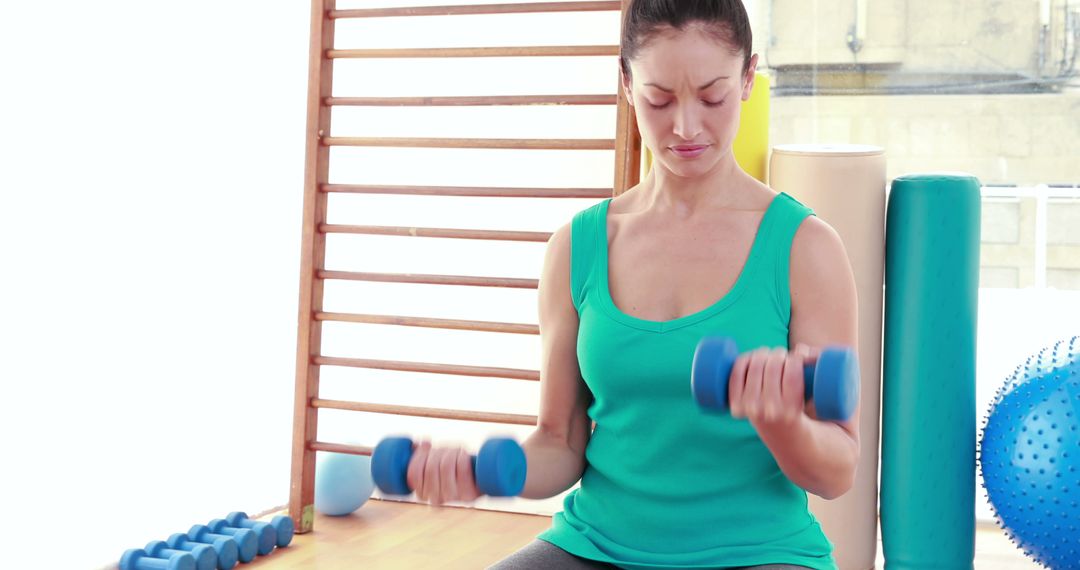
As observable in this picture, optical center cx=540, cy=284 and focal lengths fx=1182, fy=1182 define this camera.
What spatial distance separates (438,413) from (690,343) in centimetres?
190

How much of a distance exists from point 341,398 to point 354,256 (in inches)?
18.6

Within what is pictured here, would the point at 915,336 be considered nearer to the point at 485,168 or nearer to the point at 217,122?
the point at 485,168

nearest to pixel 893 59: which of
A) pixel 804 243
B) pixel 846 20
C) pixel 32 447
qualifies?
pixel 846 20

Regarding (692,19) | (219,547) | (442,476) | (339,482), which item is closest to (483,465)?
(442,476)

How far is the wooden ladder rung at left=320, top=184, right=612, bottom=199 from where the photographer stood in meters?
3.05

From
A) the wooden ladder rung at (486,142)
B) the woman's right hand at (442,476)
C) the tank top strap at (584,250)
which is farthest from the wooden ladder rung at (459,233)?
the woman's right hand at (442,476)

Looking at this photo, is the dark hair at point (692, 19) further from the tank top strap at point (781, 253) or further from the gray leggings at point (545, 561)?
the gray leggings at point (545, 561)

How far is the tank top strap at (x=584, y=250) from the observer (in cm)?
156

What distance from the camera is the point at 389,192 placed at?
3.29 meters

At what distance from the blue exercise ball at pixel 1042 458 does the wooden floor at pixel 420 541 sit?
0.54 meters

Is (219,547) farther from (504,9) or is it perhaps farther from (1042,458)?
(1042,458)

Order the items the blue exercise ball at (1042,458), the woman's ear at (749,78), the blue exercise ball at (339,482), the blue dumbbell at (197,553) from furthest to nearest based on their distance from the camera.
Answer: the blue exercise ball at (339,482) < the blue dumbbell at (197,553) < the blue exercise ball at (1042,458) < the woman's ear at (749,78)

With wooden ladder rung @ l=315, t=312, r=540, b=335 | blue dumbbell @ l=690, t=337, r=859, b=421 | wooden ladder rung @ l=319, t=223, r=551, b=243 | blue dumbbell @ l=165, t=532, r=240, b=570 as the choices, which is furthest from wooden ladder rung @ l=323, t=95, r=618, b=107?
blue dumbbell @ l=690, t=337, r=859, b=421

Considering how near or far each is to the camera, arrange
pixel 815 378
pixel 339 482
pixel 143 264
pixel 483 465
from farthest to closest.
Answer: pixel 339 482 < pixel 143 264 < pixel 483 465 < pixel 815 378
